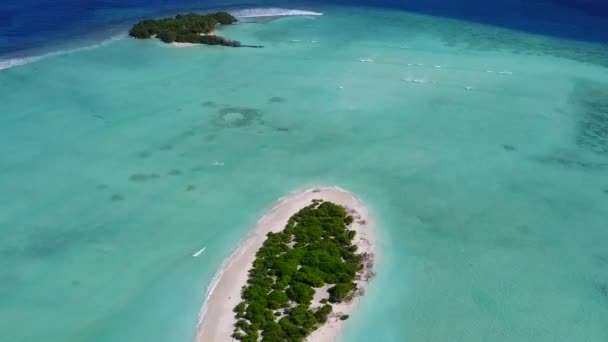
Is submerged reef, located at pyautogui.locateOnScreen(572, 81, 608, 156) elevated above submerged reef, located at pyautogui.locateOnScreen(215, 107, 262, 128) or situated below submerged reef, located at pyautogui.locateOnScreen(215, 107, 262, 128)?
above

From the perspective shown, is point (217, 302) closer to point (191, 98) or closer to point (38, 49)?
point (191, 98)

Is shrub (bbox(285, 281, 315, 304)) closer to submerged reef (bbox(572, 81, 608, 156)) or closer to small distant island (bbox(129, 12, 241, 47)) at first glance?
submerged reef (bbox(572, 81, 608, 156))

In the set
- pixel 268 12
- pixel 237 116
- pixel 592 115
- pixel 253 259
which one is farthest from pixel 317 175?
pixel 268 12

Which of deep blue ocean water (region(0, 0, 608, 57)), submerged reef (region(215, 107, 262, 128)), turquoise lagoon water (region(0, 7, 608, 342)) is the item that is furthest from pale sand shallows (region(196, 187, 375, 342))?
deep blue ocean water (region(0, 0, 608, 57))

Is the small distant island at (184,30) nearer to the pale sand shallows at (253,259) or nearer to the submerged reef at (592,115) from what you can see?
the pale sand shallows at (253,259)

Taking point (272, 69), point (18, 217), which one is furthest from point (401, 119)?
point (18, 217)

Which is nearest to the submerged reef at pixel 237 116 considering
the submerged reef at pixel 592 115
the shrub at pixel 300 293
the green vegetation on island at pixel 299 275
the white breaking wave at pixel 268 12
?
the green vegetation on island at pixel 299 275
